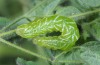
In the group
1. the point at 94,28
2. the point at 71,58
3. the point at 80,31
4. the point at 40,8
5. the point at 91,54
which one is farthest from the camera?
the point at 40,8

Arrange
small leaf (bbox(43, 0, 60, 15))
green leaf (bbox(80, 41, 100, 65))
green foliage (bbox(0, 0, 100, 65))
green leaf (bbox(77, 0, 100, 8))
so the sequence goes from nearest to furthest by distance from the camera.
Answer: green leaf (bbox(80, 41, 100, 65)), green foliage (bbox(0, 0, 100, 65)), green leaf (bbox(77, 0, 100, 8)), small leaf (bbox(43, 0, 60, 15))

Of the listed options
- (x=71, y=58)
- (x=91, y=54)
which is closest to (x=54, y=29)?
(x=71, y=58)

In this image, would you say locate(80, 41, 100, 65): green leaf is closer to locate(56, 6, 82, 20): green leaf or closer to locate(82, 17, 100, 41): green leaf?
locate(82, 17, 100, 41): green leaf

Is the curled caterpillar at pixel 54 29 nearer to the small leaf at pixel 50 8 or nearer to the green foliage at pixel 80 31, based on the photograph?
the green foliage at pixel 80 31

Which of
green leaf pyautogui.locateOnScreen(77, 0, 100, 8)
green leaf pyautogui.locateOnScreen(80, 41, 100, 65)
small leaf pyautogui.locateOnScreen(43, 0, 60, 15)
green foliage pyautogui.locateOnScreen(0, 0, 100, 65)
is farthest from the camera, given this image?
small leaf pyautogui.locateOnScreen(43, 0, 60, 15)

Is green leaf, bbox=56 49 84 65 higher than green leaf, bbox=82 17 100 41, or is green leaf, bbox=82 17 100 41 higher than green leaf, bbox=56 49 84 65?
green leaf, bbox=82 17 100 41

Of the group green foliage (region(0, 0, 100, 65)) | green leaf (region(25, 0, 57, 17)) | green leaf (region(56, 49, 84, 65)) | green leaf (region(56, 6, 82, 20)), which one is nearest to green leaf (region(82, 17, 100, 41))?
green foliage (region(0, 0, 100, 65))

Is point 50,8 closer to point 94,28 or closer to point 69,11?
point 69,11

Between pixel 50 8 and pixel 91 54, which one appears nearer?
pixel 91 54
